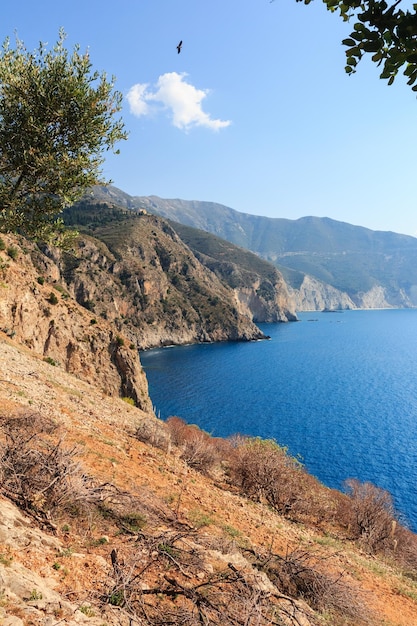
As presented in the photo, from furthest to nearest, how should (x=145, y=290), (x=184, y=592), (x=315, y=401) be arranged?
(x=145, y=290) < (x=315, y=401) < (x=184, y=592)

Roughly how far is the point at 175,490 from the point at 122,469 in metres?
2.45

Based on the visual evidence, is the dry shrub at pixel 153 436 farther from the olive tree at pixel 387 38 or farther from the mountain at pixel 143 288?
the mountain at pixel 143 288

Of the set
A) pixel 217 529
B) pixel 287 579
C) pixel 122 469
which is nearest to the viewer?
pixel 287 579

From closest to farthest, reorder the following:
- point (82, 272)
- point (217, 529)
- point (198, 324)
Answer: point (217, 529), point (82, 272), point (198, 324)

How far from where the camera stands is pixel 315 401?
266 ft

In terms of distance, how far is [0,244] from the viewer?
150 ft

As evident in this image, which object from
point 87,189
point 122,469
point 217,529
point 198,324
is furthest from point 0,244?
point 198,324

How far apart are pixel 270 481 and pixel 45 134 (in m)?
22.0

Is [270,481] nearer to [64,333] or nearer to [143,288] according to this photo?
[64,333]

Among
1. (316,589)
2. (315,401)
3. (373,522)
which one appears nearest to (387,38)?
(316,589)

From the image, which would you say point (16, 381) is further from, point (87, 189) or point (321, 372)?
point (321, 372)

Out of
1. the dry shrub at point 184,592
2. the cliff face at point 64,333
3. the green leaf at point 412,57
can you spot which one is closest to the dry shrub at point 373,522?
the dry shrub at point 184,592

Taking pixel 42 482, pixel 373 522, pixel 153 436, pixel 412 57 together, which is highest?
pixel 412 57

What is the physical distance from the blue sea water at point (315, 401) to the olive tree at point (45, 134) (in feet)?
155
